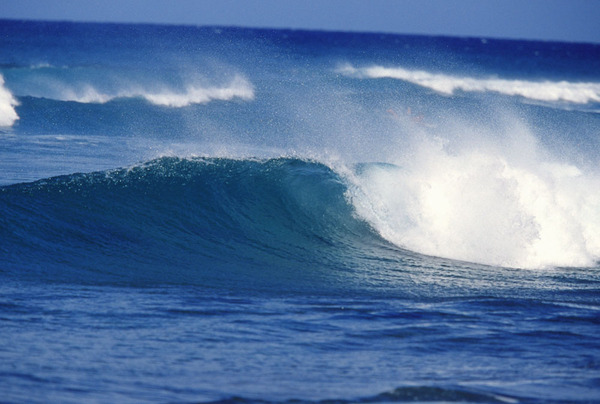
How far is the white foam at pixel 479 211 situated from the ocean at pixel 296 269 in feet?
0.10

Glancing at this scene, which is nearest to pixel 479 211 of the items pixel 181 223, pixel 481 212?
pixel 481 212

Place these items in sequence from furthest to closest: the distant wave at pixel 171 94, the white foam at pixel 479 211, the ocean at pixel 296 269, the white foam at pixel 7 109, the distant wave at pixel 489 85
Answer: the distant wave at pixel 489 85
the distant wave at pixel 171 94
the white foam at pixel 7 109
the white foam at pixel 479 211
the ocean at pixel 296 269

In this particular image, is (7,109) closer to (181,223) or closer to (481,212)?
(181,223)

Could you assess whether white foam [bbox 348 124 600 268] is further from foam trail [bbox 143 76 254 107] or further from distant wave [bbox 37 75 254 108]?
distant wave [bbox 37 75 254 108]

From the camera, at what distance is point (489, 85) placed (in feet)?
137

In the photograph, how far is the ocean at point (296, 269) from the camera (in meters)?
5.16

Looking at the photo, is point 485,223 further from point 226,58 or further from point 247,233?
point 226,58

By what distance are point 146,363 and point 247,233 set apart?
16.1 feet

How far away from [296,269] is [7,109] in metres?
15.9

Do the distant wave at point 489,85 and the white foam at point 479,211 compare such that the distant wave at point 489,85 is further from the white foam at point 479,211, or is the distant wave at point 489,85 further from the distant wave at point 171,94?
the white foam at point 479,211

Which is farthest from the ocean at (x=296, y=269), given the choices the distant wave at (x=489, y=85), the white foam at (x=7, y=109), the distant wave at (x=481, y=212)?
the distant wave at (x=489, y=85)

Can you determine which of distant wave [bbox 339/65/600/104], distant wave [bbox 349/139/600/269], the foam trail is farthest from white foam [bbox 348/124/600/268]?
distant wave [bbox 339/65/600/104]

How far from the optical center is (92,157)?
15.4 meters

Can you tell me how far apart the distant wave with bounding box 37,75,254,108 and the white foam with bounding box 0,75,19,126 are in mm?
3589
